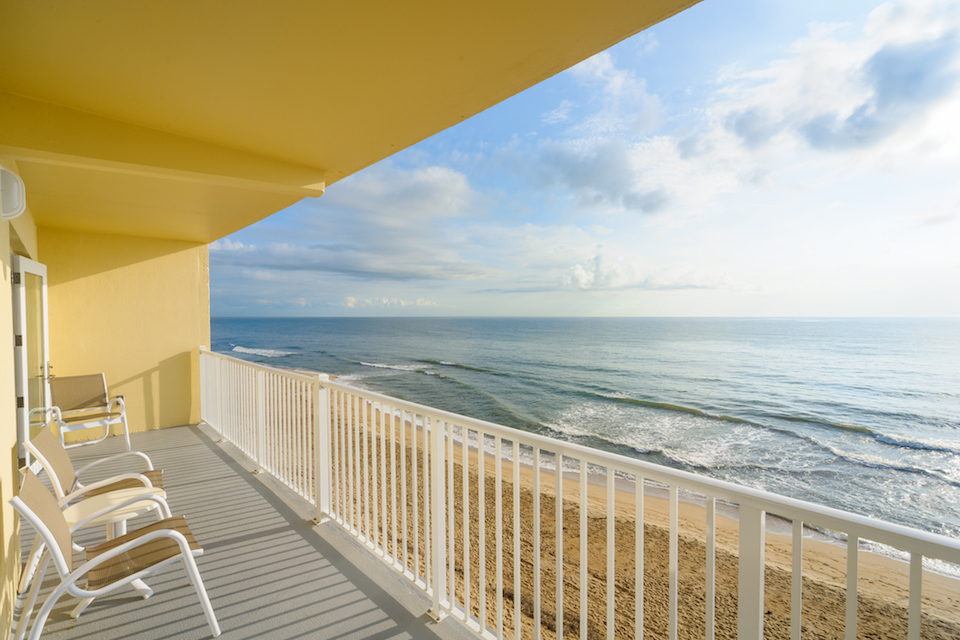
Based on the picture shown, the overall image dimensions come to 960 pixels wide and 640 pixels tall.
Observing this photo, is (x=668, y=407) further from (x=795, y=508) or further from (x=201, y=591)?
(x=795, y=508)

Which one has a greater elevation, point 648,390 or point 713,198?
point 713,198

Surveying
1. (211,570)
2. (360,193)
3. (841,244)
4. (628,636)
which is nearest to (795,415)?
(628,636)

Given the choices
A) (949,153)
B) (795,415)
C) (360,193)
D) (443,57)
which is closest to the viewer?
(443,57)

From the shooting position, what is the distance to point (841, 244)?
32812 millimetres

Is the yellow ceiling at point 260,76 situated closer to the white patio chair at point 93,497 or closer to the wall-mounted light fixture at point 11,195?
the wall-mounted light fixture at point 11,195

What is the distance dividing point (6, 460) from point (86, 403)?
11.1ft

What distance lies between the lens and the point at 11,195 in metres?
2.12

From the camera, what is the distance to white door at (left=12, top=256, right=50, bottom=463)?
11.6 feet

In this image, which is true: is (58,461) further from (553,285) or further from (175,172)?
(553,285)

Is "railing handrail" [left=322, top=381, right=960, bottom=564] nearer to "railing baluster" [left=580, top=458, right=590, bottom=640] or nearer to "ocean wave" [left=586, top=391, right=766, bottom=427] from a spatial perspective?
"railing baluster" [left=580, top=458, right=590, bottom=640]

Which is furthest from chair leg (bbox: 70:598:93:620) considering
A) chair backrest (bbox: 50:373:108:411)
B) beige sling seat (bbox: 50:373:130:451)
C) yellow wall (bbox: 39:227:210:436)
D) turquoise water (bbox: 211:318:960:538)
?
turquoise water (bbox: 211:318:960:538)

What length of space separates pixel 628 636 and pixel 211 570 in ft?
10.8

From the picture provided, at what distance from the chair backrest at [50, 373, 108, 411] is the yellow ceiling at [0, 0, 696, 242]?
8.83 feet

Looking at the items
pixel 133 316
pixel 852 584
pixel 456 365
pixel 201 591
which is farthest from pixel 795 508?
pixel 456 365
